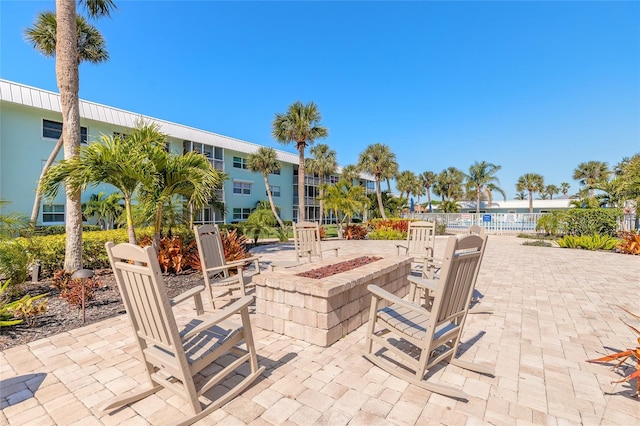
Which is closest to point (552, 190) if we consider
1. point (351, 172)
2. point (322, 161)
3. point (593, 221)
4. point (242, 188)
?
point (351, 172)

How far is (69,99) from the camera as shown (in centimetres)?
581

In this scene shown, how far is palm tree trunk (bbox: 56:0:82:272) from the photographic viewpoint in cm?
568

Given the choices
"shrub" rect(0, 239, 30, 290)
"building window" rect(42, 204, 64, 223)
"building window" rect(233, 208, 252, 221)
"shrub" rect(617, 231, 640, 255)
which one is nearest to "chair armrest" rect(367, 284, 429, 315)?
"shrub" rect(0, 239, 30, 290)

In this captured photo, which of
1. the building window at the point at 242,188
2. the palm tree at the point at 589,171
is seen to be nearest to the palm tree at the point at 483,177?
the palm tree at the point at 589,171

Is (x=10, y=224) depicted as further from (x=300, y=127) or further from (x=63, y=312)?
(x=300, y=127)

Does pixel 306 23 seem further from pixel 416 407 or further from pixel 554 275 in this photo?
pixel 416 407

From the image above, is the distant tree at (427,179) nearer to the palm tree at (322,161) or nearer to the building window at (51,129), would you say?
the palm tree at (322,161)

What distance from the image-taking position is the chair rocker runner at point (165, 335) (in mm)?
1798

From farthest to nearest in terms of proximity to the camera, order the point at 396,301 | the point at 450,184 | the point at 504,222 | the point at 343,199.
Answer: the point at 450,184 → the point at 504,222 → the point at 343,199 → the point at 396,301

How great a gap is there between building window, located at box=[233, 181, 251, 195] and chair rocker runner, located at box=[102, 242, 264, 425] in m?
23.8

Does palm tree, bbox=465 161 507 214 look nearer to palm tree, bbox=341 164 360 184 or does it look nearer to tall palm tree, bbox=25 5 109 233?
palm tree, bbox=341 164 360 184

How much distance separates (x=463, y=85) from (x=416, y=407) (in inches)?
776

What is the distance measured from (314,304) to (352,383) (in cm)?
95

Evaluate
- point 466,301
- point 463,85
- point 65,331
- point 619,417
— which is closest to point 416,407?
point 466,301
